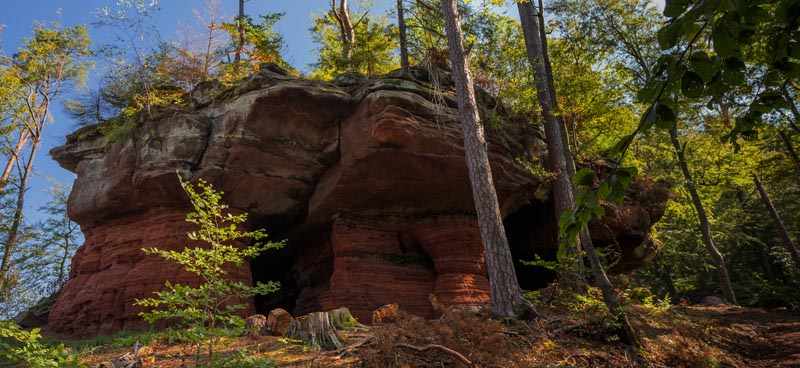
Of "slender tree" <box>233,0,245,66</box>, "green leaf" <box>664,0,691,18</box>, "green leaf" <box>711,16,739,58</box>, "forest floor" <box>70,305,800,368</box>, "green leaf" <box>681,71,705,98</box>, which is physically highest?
"slender tree" <box>233,0,245,66</box>

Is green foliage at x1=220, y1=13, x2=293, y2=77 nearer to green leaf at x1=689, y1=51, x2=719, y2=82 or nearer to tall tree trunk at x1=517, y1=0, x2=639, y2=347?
tall tree trunk at x1=517, y1=0, x2=639, y2=347

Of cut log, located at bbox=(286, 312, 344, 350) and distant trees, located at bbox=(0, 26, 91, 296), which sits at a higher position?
distant trees, located at bbox=(0, 26, 91, 296)

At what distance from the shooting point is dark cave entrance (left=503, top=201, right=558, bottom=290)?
1538 cm

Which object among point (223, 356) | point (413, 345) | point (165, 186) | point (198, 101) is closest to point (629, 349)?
point (413, 345)

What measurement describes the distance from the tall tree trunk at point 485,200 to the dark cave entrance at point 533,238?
23.1 ft

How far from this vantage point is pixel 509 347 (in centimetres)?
623

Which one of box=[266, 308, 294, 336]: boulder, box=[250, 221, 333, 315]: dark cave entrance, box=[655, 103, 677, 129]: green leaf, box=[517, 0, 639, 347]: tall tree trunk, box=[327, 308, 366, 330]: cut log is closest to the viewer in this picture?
box=[655, 103, 677, 129]: green leaf

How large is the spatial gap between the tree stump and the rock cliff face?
4.69 metres

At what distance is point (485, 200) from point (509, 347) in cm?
307

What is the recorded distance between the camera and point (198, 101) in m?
13.4

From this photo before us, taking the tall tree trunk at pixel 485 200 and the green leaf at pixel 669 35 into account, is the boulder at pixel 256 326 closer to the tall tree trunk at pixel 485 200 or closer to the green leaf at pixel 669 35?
the tall tree trunk at pixel 485 200

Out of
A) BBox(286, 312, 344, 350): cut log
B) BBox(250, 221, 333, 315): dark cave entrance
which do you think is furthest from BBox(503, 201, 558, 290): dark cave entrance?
BBox(286, 312, 344, 350): cut log

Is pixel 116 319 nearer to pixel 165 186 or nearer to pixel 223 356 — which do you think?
pixel 165 186

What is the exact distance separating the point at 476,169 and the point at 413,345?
13.8 ft
